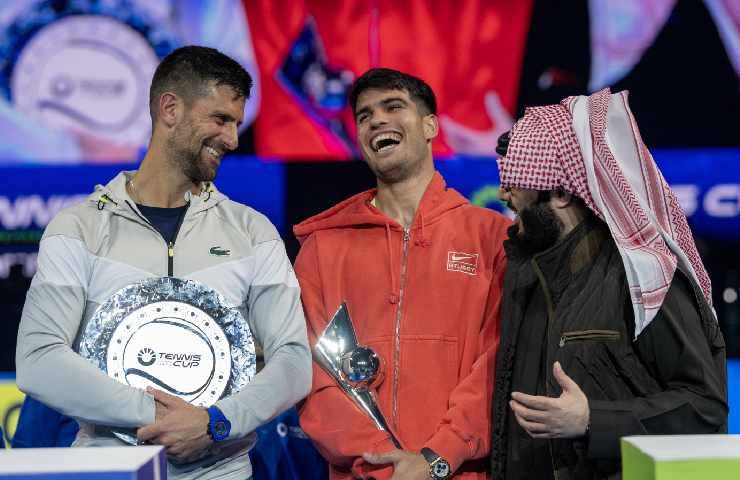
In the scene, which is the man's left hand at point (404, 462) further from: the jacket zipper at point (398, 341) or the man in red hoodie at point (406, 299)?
the jacket zipper at point (398, 341)

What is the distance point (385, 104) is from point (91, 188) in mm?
2184

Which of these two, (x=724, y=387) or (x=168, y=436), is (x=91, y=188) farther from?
(x=724, y=387)

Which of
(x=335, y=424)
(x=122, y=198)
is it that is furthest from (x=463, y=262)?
(x=122, y=198)

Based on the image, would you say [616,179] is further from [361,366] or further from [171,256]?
[171,256]

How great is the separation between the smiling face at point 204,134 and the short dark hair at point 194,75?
23 millimetres

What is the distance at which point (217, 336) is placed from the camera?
94.5 inches

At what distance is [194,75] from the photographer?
267 centimetres

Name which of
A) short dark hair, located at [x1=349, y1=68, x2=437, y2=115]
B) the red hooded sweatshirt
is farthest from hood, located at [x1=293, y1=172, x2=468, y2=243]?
short dark hair, located at [x1=349, y1=68, x2=437, y2=115]

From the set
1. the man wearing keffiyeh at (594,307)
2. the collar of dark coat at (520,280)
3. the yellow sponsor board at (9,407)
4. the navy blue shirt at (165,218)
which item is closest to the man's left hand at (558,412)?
the man wearing keffiyeh at (594,307)

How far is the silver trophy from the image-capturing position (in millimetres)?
2645

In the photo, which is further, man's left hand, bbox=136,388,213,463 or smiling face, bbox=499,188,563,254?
smiling face, bbox=499,188,563,254

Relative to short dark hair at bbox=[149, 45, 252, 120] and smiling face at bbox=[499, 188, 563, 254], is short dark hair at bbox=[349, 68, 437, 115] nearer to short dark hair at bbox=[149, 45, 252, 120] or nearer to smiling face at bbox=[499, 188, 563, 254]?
short dark hair at bbox=[149, 45, 252, 120]

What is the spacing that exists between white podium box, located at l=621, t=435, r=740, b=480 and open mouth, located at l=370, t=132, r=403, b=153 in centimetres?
160

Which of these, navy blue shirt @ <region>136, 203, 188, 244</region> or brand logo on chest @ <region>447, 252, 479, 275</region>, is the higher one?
navy blue shirt @ <region>136, 203, 188, 244</region>
